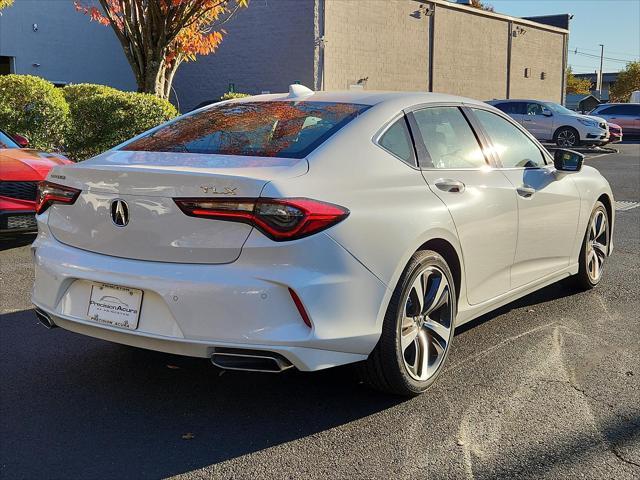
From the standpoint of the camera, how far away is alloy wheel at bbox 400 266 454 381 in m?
3.77

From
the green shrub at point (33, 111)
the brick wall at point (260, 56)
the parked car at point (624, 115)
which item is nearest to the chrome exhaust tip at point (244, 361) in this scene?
the green shrub at point (33, 111)

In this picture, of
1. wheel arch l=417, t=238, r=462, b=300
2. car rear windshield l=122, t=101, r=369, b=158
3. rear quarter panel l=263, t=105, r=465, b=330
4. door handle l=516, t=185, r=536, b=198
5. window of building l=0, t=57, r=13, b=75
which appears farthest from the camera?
window of building l=0, t=57, r=13, b=75

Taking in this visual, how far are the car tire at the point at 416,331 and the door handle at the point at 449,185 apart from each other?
403 millimetres

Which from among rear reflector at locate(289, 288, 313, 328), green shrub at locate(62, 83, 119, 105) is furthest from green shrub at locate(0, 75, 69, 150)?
rear reflector at locate(289, 288, 313, 328)

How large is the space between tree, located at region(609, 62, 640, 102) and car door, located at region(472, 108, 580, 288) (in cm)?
7863

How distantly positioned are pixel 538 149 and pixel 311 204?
270 centimetres

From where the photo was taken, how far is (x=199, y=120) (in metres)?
4.46

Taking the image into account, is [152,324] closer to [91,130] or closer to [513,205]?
[513,205]

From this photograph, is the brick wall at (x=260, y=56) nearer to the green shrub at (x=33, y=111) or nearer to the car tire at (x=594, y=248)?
the green shrub at (x=33, y=111)

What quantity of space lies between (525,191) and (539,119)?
68.1ft

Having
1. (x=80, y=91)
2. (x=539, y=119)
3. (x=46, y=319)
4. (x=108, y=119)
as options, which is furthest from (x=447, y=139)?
(x=539, y=119)

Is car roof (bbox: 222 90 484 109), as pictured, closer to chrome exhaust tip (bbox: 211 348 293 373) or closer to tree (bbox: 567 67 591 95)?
chrome exhaust tip (bbox: 211 348 293 373)

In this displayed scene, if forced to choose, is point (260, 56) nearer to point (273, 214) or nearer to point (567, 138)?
point (567, 138)

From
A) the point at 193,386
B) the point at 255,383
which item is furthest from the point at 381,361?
the point at 193,386
